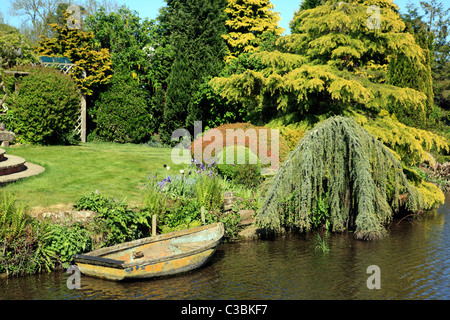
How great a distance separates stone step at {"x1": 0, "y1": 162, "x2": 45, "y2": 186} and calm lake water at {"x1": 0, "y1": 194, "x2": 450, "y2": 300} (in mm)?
3914

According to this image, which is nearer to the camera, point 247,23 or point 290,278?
point 290,278

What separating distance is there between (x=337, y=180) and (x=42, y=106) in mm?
11202

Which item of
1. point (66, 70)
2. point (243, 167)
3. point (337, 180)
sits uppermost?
point (66, 70)

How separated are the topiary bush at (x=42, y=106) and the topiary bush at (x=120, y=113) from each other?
4573 mm

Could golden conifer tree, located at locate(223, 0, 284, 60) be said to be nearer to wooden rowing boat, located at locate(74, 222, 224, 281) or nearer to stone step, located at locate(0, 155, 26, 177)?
stone step, located at locate(0, 155, 26, 177)

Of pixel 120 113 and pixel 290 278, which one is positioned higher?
pixel 120 113

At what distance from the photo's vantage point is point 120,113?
22.6m

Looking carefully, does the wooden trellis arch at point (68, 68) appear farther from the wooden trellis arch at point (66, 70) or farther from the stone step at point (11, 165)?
the stone step at point (11, 165)

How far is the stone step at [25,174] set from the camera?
1192 centimetres

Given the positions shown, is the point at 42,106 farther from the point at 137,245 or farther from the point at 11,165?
the point at 137,245

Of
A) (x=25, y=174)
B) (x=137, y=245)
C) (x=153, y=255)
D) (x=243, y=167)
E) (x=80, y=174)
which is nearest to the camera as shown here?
(x=137, y=245)

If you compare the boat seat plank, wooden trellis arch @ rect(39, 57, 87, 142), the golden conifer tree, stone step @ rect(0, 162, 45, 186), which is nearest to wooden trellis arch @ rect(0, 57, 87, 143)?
wooden trellis arch @ rect(39, 57, 87, 142)

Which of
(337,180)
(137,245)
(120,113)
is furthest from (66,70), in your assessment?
(337,180)
